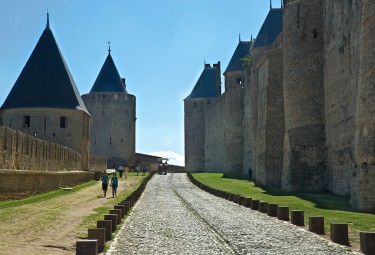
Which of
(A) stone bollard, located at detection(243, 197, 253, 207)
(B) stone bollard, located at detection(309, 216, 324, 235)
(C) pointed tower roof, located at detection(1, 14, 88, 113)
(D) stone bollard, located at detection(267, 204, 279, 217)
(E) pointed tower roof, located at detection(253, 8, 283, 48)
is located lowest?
(B) stone bollard, located at detection(309, 216, 324, 235)

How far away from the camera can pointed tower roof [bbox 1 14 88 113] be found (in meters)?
41.5

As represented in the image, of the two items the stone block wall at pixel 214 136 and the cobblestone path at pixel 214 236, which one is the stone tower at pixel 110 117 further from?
Answer: the cobblestone path at pixel 214 236

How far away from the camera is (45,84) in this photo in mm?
42062

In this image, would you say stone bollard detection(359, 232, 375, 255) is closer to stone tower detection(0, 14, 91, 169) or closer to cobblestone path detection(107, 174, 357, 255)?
cobblestone path detection(107, 174, 357, 255)

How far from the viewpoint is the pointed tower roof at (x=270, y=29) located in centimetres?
4150

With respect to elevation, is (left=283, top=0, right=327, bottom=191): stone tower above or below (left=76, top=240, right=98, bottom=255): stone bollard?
above

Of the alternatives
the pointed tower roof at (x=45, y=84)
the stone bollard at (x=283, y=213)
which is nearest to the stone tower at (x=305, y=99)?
the stone bollard at (x=283, y=213)

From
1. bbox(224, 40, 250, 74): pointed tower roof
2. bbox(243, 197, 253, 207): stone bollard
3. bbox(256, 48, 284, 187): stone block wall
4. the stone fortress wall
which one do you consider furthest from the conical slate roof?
bbox(243, 197, 253, 207): stone bollard

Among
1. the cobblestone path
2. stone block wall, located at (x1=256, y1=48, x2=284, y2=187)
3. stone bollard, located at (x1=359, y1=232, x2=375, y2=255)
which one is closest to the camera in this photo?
stone bollard, located at (x1=359, y1=232, x2=375, y2=255)

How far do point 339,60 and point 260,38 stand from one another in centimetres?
1919

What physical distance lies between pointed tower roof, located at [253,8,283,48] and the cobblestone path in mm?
26398

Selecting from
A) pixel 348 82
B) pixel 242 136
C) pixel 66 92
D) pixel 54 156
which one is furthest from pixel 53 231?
pixel 242 136

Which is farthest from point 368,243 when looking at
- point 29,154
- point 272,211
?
point 29,154

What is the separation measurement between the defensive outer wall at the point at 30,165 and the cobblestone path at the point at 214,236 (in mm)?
5896
